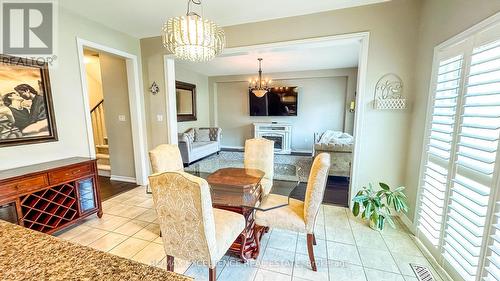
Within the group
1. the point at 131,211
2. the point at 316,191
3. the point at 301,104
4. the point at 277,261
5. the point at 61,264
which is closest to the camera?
the point at 61,264

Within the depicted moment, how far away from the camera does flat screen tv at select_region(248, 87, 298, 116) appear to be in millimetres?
6812

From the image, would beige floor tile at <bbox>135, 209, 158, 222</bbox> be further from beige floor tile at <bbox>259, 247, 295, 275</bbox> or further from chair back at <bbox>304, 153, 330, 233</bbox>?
chair back at <bbox>304, 153, 330, 233</bbox>

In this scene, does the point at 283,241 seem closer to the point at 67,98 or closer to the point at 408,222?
the point at 408,222

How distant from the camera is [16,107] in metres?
2.25

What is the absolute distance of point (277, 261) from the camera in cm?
193

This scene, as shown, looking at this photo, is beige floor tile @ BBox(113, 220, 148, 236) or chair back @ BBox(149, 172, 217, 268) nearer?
chair back @ BBox(149, 172, 217, 268)

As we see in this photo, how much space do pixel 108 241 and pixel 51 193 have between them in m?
0.80

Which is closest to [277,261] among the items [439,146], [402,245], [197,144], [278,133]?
[402,245]

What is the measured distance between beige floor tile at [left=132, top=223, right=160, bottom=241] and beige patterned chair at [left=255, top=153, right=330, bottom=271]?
1.22 metres

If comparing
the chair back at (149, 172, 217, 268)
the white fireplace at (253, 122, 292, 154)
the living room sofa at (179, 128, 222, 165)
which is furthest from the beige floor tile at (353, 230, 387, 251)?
the white fireplace at (253, 122, 292, 154)

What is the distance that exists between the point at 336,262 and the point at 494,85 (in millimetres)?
1747

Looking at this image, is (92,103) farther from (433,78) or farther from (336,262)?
(433,78)

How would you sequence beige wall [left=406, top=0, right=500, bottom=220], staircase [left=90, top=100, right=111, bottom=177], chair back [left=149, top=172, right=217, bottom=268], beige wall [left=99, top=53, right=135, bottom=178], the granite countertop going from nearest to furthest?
the granite countertop, chair back [left=149, top=172, right=217, bottom=268], beige wall [left=406, top=0, right=500, bottom=220], beige wall [left=99, top=53, right=135, bottom=178], staircase [left=90, top=100, right=111, bottom=177]

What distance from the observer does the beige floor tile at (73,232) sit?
2320 millimetres
